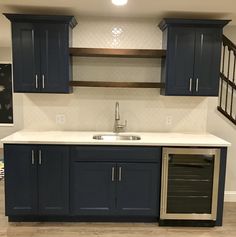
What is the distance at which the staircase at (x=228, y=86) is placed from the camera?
3451 millimetres

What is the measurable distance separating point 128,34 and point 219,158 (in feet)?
6.08

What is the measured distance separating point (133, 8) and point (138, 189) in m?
1.97

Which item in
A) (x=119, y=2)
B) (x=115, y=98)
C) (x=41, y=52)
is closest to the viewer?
(x=119, y=2)

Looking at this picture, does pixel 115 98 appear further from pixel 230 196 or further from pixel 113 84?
pixel 230 196

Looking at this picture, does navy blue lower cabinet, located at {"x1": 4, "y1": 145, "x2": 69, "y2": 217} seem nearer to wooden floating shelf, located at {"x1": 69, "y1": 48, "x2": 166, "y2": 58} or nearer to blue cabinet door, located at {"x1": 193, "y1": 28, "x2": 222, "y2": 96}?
wooden floating shelf, located at {"x1": 69, "y1": 48, "x2": 166, "y2": 58}

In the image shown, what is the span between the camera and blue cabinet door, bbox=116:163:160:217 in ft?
9.25

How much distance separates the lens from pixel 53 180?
111 inches

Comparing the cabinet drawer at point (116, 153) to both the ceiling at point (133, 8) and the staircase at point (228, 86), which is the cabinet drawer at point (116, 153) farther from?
the ceiling at point (133, 8)

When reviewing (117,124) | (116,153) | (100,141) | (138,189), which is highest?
(117,124)

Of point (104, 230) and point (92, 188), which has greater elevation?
point (92, 188)

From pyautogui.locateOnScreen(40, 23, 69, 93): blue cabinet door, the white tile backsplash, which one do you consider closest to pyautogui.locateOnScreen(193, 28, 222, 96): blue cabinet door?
the white tile backsplash

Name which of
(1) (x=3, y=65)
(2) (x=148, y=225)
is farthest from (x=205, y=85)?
(1) (x=3, y=65)

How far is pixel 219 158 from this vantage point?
2787 millimetres

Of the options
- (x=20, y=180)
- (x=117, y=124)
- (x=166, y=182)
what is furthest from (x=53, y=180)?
(x=166, y=182)
